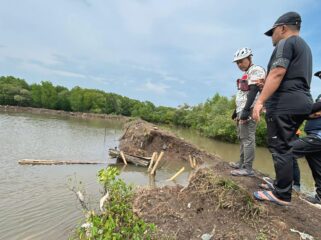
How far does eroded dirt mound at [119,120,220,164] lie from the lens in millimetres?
15428

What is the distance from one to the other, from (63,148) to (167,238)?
1528 centimetres

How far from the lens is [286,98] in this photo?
360 centimetres

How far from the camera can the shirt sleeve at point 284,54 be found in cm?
354

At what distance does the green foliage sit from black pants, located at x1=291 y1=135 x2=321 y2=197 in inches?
87.2

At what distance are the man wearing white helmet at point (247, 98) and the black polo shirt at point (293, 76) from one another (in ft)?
4.55

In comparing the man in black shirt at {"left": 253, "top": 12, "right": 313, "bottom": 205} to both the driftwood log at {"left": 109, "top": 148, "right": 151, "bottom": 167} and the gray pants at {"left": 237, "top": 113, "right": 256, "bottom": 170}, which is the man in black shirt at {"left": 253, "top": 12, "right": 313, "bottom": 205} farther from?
the driftwood log at {"left": 109, "top": 148, "right": 151, "bottom": 167}

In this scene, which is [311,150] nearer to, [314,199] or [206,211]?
[314,199]

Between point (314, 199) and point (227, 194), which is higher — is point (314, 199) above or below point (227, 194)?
below

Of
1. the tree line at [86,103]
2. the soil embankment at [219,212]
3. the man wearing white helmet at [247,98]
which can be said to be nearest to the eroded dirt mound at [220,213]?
the soil embankment at [219,212]

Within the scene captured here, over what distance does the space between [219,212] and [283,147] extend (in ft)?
4.35

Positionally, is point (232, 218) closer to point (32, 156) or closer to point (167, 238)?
point (167, 238)

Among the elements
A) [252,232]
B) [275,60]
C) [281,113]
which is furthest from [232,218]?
[275,60]

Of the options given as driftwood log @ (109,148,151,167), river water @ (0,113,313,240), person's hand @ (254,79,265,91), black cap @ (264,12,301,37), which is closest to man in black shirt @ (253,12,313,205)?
black cap @ (264,12,301,37)

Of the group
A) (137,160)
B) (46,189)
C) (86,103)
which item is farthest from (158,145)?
(86,103)
